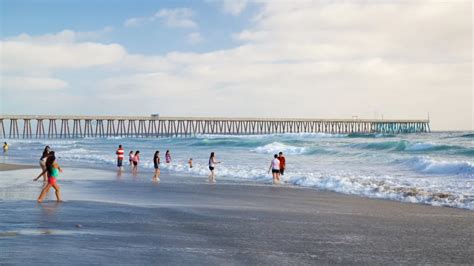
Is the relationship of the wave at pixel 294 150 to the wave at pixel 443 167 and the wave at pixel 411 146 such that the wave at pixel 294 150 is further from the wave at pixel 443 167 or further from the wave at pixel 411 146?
the wave at pixel 443 167

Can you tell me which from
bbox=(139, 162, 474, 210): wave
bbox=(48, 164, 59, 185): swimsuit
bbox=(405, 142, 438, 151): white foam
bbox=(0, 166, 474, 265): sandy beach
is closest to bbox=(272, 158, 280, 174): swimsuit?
bbox=(139, 162, 474, 210): wave

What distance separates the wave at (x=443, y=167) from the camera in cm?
2186

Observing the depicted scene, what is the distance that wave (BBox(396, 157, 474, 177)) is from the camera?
21.9 meters

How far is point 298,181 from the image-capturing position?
1909 centimetres

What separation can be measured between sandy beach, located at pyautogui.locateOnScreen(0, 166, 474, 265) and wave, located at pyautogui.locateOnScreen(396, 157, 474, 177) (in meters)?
9.92

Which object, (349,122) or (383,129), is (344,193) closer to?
(349,122)

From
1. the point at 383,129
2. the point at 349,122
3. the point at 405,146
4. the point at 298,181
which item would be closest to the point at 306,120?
the point at 349,122

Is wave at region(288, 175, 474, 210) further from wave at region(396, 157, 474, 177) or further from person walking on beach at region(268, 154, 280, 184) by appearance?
wave at region(396, 157, 474, 177)

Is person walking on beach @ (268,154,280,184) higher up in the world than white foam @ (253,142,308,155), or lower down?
higher up

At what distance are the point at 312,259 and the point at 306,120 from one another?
8245 cm

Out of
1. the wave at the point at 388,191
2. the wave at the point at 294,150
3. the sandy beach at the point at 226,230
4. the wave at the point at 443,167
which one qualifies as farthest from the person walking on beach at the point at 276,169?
the wave at the point at 294,150

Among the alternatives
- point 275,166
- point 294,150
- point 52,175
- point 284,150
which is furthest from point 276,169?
point 284,150

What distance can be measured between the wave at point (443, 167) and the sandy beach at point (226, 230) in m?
9.92

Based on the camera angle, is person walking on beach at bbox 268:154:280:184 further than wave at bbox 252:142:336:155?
No
